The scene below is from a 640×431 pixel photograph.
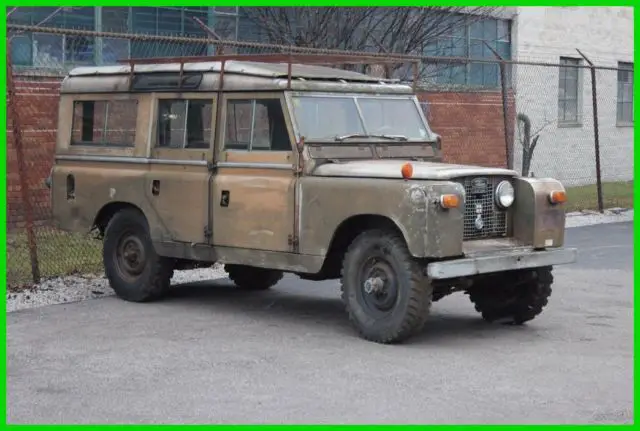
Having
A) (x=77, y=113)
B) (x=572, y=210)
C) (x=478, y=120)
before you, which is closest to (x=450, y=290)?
(x=77, y=113)

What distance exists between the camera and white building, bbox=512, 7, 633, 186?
25766mm

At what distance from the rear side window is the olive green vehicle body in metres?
0.05

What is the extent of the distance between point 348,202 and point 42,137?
732 cm

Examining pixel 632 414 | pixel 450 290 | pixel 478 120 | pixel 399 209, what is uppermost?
pixel 478 120

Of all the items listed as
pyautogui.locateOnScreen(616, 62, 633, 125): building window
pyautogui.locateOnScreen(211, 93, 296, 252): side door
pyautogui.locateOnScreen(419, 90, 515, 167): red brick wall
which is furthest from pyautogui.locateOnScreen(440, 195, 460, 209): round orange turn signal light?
pyautogui.locateOnScreen(616, 62, 633, 125): building window

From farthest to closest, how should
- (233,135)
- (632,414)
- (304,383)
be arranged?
1. (233,135)
2. (304,383)
3. (632,414)

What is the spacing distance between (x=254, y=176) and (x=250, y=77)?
85 cm

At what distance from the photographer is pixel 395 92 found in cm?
998

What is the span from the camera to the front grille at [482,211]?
868 centimetres

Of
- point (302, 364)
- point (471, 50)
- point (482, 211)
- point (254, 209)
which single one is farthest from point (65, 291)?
point (471, 50)

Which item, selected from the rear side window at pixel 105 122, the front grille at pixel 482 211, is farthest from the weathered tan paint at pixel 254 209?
the front grille at pixel 482 211

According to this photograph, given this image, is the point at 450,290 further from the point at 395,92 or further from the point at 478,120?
the point at 478,120

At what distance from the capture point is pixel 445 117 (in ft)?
70.3

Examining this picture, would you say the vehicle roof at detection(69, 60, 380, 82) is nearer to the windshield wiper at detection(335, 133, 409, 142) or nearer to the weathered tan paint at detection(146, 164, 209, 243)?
the windshield wiper at detection(335, 133, 409, 142)
